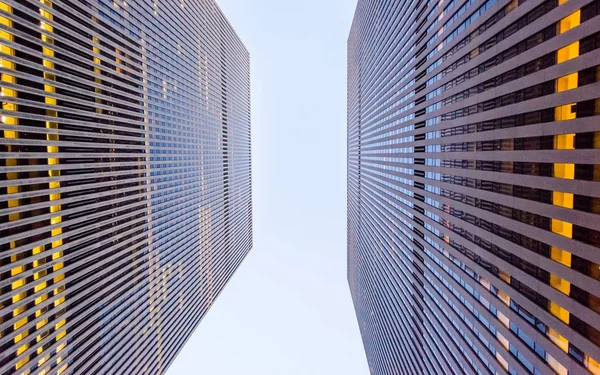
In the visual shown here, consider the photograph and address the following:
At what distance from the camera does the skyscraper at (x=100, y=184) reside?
34.0 meters

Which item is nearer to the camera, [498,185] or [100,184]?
[498,185]

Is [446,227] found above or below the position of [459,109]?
below

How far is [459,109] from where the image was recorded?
38.2 m

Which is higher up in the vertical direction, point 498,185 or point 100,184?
point 498,185

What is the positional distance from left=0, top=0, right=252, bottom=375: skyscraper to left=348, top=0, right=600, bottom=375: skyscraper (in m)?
49.6

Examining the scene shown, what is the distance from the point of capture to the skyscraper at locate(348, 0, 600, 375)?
2075 cm

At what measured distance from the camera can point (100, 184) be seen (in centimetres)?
4909

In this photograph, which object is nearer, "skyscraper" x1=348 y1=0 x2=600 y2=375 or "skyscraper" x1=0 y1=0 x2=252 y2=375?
"skyscraper" x1=348 y1=0 x2=600 y2=375

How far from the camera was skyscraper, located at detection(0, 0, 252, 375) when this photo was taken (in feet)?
111

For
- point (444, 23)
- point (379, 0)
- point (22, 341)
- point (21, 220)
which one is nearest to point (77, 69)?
point (21, 220)

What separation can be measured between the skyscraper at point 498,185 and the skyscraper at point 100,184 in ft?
163

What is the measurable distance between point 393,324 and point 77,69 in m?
78.7

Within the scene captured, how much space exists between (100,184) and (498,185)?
180 feet

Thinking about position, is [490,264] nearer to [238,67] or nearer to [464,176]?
[464,176]
